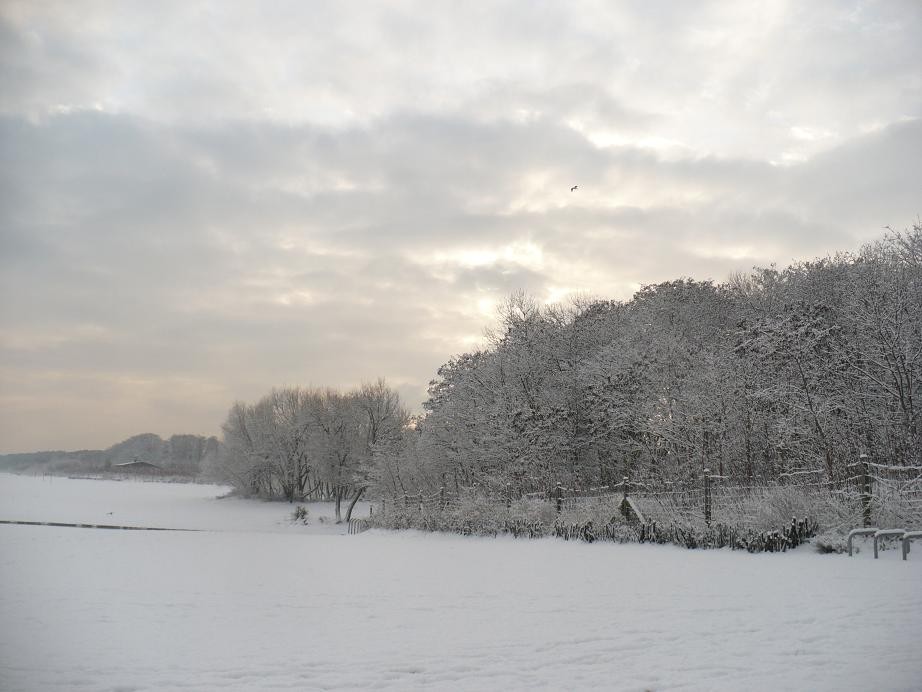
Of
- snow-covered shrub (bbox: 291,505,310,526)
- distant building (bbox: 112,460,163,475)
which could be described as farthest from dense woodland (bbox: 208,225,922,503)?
distant building (bbox: 112,460,163,475)

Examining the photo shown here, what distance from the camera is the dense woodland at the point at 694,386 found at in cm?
2047

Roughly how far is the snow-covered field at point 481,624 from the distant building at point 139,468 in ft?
399

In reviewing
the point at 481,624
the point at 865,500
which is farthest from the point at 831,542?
the point at 481,624

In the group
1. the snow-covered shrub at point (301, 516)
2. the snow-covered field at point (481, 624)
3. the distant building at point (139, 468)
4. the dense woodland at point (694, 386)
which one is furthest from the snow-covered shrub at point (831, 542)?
the distant building at point (139, 468)

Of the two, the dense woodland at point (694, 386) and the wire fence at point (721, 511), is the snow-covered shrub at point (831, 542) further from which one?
the dense woodland at point (694, 386)

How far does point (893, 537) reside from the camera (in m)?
11.5

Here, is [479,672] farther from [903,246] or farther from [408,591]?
[903,246]

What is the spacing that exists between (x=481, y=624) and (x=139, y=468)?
136 metres

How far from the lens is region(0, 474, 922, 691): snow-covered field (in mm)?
5383

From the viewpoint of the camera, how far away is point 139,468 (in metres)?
126

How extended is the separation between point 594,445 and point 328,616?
2101cm

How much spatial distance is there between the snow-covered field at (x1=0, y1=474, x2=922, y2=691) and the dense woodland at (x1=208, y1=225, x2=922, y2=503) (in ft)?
27.5

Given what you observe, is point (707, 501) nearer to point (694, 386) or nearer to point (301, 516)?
point (694, 386)

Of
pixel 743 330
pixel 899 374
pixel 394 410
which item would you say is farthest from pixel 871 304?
pixel 394 410
